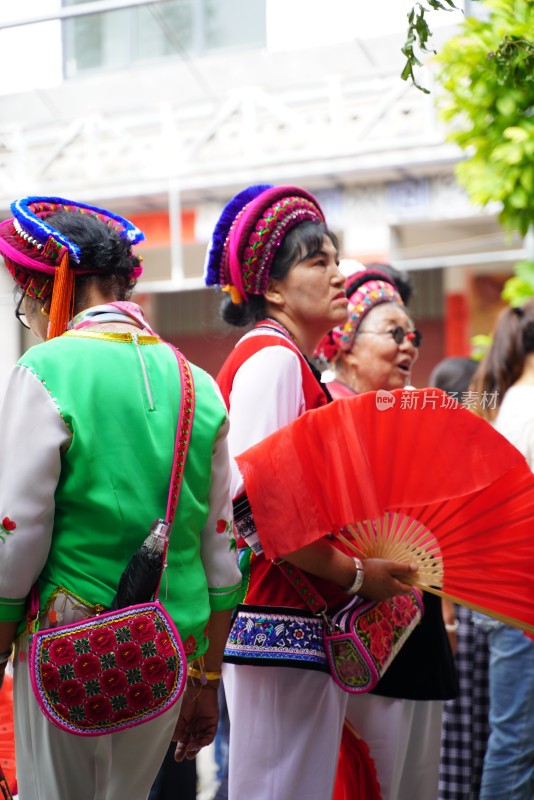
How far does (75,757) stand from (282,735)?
74 centimetres

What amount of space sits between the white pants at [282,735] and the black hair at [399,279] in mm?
1871

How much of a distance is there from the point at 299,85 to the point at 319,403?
27.6 ft

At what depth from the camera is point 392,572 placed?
273 cm

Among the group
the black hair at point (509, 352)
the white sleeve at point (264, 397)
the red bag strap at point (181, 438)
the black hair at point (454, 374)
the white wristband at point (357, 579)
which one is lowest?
the white wristband at point (357, 579)

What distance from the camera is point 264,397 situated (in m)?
2.65

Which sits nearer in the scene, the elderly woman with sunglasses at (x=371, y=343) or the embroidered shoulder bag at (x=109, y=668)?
the embroidered shoulder bag at (x=109, y=668)

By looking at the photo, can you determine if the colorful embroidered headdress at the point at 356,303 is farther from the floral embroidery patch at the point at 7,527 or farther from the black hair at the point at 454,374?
the floral embroidery patch at the point at 7,527

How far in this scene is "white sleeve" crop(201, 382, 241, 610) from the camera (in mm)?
2334

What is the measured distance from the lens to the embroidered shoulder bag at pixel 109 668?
78.7 inches

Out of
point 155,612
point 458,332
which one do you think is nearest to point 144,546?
point 155,612

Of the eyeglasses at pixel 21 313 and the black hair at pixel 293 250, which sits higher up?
the black hair at pixel 293 250

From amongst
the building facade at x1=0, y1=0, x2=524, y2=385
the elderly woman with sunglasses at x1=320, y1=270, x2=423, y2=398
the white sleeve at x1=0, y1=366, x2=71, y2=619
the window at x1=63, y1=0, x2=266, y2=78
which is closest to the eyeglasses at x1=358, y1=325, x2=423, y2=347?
the elderly woman with sunglasses at x1=320, y1=270, x2=423, y2=398

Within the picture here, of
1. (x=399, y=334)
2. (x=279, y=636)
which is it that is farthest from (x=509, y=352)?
(x=279, y=636)

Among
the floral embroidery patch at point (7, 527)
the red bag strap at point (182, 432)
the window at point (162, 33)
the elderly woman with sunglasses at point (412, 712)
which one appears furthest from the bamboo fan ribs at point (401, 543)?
the window at point (162, 33)
